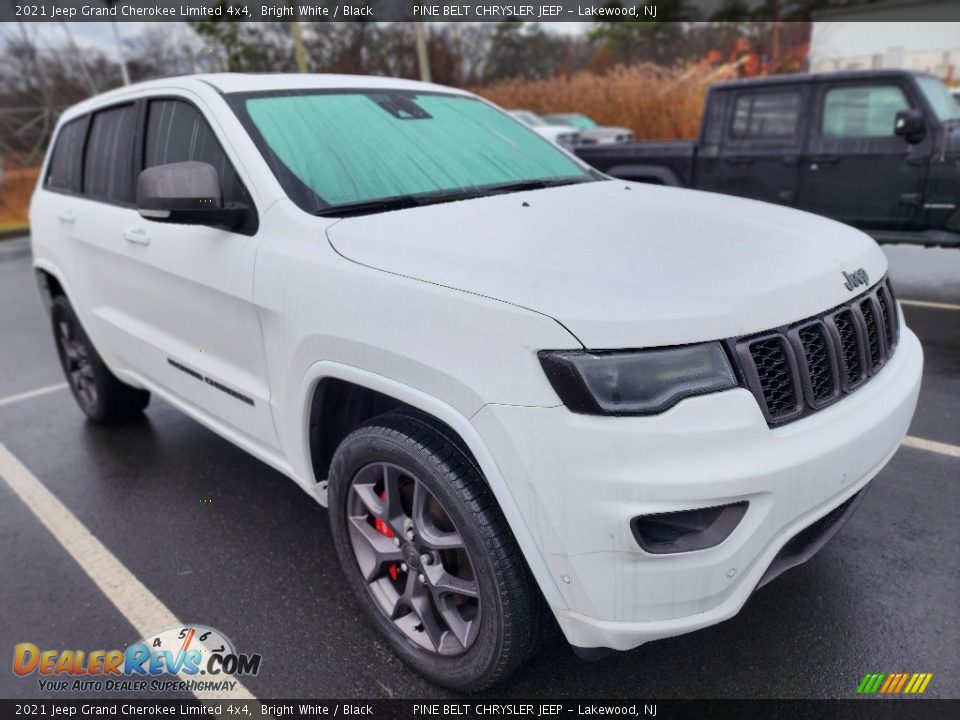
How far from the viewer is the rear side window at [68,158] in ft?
13.3

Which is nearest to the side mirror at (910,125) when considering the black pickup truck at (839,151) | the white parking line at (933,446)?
the black pickup truck at (839,151)

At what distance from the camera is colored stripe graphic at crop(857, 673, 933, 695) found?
214 centimetres

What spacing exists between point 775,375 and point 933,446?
2.35 m

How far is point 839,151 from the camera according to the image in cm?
661

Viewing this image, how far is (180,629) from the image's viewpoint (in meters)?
2.59

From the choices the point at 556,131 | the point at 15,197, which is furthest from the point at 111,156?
the point at 15,197

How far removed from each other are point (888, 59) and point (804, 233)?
35243 millimetres

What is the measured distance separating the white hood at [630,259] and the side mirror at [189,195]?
0.48 meters

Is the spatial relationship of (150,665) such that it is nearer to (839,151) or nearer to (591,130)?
(839,151)

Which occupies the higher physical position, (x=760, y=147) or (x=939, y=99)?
(x=939, y=99)

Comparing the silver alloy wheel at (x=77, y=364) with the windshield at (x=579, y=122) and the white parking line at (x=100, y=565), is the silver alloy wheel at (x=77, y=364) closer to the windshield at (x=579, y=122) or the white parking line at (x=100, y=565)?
the white parking line at (x=100, y=565)

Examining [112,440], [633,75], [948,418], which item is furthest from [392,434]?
[633,75]

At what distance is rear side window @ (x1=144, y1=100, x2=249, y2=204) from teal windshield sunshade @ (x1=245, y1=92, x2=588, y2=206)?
196mm

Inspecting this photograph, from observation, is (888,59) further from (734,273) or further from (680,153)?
(734,273)
